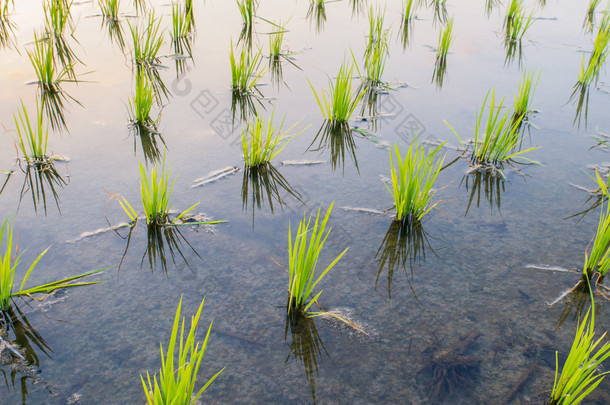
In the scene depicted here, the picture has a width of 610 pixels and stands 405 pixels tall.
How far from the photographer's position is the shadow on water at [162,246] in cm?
202

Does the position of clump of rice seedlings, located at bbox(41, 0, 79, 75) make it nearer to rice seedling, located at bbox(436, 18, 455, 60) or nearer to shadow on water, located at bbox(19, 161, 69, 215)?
shadow on water, located at bbox(19, 161, 69, 215)

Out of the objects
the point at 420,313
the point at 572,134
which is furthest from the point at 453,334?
the point at 572,134

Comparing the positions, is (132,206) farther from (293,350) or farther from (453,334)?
(453,334)

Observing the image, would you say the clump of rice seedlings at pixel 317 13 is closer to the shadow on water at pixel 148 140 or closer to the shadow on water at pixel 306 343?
the shadow on water at pixel 148 140

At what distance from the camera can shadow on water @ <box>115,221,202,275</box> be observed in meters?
2.02

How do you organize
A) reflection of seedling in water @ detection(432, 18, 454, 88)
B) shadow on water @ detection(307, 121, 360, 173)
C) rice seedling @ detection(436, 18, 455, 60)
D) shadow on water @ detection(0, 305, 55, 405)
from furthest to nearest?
rice seedling @ detection(436, 18, 455, 60) < reflection of seedling in water @ detection(432, 18, 454, 88) < shadow on water @ detection(307, 121, 360, 173) < shadow on water @ detection(0, 305, 55, 405)

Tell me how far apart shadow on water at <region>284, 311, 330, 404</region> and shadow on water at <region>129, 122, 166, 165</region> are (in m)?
1.48

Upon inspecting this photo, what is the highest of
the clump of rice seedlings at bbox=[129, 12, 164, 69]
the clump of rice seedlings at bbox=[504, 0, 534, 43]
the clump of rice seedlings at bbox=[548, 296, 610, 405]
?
the clump of rice seedlings at bbox=[504, 0, 534, 43]

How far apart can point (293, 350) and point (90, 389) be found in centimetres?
67

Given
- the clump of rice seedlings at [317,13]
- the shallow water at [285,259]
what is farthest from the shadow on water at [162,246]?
the clump of rice seedlings at [317,13]

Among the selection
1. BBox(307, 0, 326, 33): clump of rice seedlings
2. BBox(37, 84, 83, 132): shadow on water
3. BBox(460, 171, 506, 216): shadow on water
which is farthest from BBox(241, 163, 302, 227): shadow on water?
BBox(307, 0, 326, 33): clump of rice seedlings

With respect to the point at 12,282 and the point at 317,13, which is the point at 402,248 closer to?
the point at 12,282

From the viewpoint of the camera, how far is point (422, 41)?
5.01m

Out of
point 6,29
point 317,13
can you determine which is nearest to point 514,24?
point 317,13
